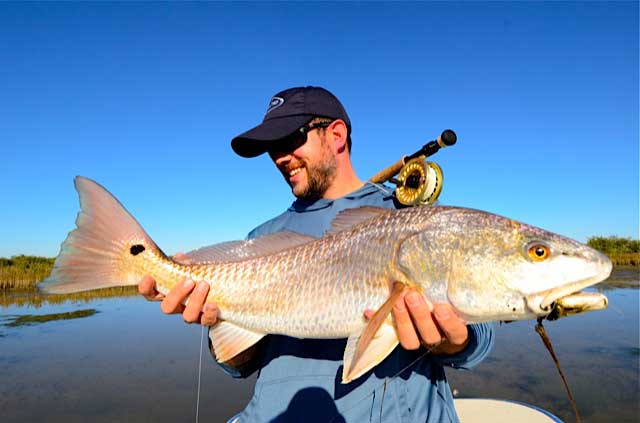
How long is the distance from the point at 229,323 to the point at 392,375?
45.6 inches

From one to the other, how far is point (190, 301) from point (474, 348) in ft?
6.08

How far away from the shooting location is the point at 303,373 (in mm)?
2613

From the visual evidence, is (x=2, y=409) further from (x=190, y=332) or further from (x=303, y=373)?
(x=303, y=373)

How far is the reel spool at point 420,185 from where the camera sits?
3158mm

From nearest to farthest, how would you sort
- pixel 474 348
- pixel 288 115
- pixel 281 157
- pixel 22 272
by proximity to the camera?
pixel 474 348 → pixel 288 115 → pixel 281 157 → pixel 22 272

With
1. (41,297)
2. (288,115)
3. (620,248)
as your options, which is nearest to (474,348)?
(288,115)

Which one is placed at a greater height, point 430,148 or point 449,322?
point 430,148

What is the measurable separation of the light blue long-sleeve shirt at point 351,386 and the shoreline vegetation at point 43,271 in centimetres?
2113

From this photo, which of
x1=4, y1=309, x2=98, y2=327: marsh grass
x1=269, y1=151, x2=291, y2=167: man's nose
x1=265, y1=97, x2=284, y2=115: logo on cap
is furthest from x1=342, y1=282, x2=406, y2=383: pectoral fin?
x1=4, y1=309, x2=98, y2=327: marsh grass

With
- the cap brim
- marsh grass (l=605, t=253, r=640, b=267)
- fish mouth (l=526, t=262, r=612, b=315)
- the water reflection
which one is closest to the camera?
fish mouth (l=526, t=262, r=612, b=315)

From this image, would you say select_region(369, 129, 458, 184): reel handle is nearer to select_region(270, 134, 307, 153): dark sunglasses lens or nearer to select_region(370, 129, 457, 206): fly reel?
select_region(370, 129, 457, 206): fly reel

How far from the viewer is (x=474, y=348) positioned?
245cm

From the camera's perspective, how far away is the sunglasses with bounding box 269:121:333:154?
11.3 feet

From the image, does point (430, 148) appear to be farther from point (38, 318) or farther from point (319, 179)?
point (38, 318)
